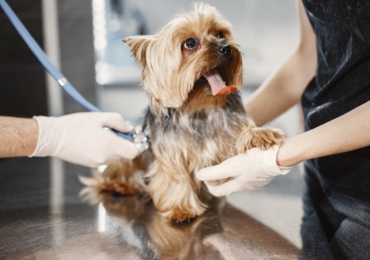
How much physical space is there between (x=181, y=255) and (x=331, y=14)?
855mm

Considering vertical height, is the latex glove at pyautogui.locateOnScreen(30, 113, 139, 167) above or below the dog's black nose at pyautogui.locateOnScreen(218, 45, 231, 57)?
below

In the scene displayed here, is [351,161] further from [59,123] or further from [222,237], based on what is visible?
[59,123]

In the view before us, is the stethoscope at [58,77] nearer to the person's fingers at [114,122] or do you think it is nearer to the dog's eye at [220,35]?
the person's fingers at [114,122]

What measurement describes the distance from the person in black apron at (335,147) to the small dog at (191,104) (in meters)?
0.07

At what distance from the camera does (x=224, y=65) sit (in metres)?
1.48

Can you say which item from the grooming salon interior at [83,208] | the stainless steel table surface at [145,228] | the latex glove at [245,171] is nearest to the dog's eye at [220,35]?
the grooming salon interior at [83,208]

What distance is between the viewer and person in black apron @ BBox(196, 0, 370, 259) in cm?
132

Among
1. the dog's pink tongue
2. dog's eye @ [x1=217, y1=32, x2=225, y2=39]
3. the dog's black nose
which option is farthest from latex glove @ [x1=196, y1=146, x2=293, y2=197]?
dog's eye @ [x1=217, y1=32, x2=225, y2=39]

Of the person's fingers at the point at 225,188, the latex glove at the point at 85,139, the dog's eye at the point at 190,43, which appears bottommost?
the person's fingers at the point at 225,188

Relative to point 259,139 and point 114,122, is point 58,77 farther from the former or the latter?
point 259,139

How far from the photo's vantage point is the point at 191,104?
59.9 inches

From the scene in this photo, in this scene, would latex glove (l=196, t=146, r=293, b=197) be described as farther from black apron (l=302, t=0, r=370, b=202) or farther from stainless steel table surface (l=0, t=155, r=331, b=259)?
black apron (l=302, t=0, r=370, b=202)

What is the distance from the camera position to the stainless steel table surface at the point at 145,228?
4.00ft

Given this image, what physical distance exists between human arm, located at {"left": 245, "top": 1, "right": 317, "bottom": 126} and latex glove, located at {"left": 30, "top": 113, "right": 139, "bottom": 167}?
23.4 inches
